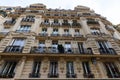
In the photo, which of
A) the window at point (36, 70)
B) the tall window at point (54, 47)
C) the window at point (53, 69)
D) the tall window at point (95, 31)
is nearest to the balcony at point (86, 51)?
the tall window at point (54, 47)

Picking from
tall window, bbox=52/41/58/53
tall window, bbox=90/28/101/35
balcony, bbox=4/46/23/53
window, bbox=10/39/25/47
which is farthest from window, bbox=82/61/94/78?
window, bbox=10/39/25/47

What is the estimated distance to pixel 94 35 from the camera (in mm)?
16562

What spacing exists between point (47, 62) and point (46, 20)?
919 cm

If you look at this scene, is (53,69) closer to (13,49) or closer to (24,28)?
(13,49)

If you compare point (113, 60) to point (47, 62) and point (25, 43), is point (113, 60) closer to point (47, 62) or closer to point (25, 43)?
point (47, 62)

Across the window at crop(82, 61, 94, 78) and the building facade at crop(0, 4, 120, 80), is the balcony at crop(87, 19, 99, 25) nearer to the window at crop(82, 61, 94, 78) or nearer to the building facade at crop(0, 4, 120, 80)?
the building facade at crop(0, 4, 120, 80)

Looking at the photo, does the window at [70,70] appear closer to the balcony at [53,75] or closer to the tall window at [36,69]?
the balcony at [53,75]

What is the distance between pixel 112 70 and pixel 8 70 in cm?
912

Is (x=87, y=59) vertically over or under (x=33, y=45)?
under

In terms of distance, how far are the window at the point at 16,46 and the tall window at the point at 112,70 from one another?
8.40m

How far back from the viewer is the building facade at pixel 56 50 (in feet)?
Answer: 39.6

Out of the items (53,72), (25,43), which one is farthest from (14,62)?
(53,72)

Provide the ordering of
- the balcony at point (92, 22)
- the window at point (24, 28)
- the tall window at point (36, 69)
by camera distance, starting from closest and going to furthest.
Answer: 1. the tall window at point (36, 69)
2. the window at point (24, 28)
3. the balcony at point (92, 22)

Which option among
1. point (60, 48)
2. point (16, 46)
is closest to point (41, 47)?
point (60, 48)
